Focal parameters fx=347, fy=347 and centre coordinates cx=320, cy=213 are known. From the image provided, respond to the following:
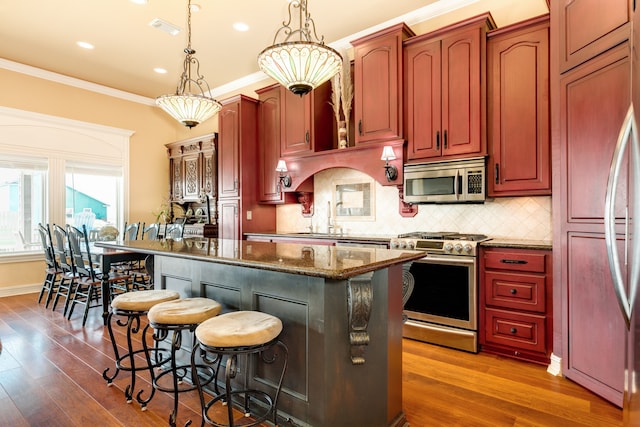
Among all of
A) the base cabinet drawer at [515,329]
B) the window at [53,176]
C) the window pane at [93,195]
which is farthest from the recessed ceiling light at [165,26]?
the base cabinet drawer at [515,329]

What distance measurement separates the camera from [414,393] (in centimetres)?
229

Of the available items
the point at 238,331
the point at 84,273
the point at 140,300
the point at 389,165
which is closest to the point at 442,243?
the point at 389,165

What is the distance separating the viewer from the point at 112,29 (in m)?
4.19

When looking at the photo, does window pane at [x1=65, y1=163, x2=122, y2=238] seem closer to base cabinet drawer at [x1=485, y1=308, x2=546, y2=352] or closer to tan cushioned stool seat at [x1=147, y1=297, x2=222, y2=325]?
tan cushioned stool seat at [x1=147, y1=297, x2=222, y2=325]

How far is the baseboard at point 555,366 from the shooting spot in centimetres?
255

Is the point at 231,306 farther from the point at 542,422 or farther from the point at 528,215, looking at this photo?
the point at 528,215

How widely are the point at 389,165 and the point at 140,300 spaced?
2.67 m

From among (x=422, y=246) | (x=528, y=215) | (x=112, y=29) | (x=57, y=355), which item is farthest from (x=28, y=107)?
(x=528, y=215)

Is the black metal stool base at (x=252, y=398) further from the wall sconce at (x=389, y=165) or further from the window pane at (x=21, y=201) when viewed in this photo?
the window pane at (x=21, y=201)

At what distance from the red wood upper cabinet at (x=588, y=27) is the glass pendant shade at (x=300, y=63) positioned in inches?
64.7

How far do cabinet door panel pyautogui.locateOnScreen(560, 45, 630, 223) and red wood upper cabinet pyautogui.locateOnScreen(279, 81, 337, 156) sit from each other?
8.73 ft

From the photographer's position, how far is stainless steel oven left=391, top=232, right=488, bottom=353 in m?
2.98

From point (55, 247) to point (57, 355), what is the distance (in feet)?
7.80

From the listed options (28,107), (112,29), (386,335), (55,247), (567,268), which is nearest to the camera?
(386,335)
